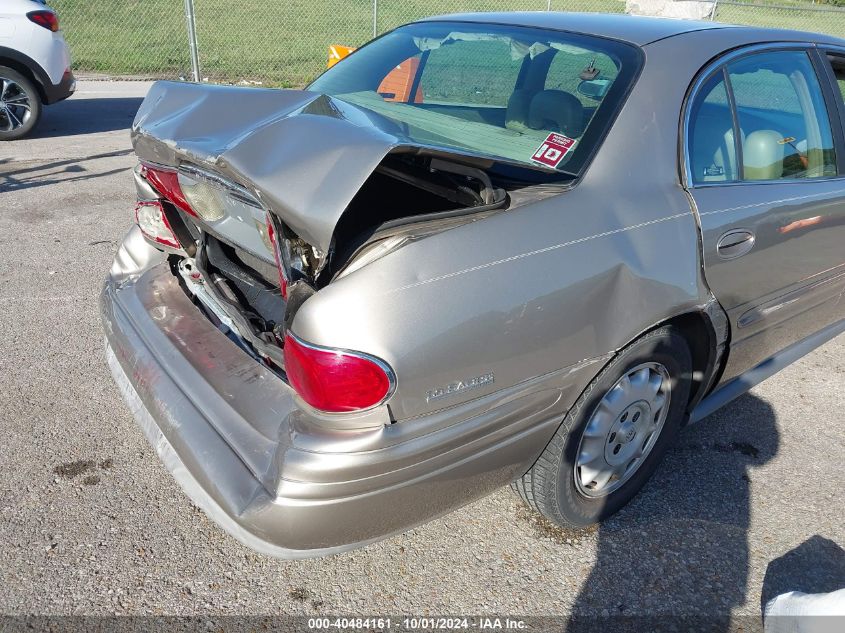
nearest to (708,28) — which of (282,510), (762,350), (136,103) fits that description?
(762,350)

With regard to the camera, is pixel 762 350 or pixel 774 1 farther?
pixel 774 1

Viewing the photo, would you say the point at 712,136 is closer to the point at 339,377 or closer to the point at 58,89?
the point at 339,377

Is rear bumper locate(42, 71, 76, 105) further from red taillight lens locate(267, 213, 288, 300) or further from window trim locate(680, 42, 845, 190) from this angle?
window trim locate(680, 42, 845, 190)

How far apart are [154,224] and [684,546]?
2301 mm

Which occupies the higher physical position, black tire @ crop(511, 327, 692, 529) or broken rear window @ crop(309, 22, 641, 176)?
broken rear window @ crop(309, 22, 641, 176)

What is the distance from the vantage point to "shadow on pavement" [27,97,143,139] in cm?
819

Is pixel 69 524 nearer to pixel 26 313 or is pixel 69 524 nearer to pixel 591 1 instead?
pixel 26 313

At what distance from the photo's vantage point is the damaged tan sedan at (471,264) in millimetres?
1770

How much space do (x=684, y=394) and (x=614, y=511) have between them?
0.50 meters

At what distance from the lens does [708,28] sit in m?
→ 2.62

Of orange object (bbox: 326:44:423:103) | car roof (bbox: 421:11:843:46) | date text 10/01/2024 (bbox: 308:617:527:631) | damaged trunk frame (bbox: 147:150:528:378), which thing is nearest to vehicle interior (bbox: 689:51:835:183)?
car roof (bbox: 421:11:843:46)

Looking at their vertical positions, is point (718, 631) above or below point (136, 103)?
above

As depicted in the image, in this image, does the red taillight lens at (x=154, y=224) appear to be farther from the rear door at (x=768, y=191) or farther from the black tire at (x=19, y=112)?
the black tire at (x=19, y=112)

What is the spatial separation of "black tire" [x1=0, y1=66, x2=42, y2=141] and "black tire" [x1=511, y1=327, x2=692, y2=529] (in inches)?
292
